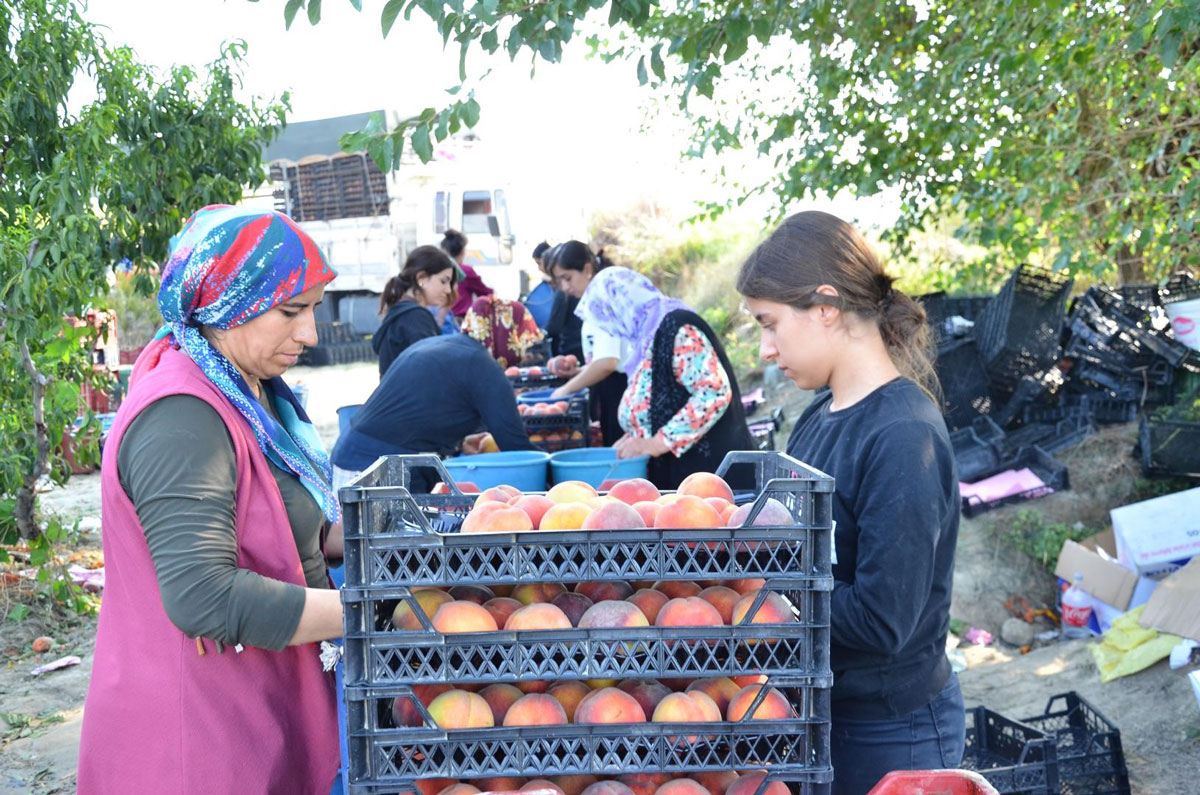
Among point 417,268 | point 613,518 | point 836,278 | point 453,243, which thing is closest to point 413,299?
point 417,268

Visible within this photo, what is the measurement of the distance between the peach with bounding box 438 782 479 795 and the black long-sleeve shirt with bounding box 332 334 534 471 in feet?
9.57

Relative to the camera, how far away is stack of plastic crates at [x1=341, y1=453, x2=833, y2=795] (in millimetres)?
1488

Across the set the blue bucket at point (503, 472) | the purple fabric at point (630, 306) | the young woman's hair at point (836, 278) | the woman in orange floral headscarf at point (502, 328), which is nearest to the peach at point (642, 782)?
the young woman's hair at point (836, 278)

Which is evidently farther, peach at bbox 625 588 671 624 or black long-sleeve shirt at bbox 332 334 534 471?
black long-sleeve shirt at bbox 332 334 534 471

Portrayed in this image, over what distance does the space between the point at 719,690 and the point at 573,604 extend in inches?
10.5

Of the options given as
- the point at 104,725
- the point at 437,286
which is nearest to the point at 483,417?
the point at 437,286

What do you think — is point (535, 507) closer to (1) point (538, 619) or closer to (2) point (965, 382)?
(1) point (538, 619)

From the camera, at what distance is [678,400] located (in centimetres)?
425

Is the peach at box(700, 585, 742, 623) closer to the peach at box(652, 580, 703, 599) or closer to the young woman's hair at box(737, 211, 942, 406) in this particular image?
the peach at box(652, 580, 703, 599)

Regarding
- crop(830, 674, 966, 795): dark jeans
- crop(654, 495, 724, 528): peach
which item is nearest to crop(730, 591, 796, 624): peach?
crop(654, 495, 724, 528): peach

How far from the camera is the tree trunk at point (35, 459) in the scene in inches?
195

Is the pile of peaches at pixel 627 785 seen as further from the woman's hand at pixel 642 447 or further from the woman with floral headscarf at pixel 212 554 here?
the woman's hand at pixel 642 447

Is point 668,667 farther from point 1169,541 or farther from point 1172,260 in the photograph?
point 1172,260

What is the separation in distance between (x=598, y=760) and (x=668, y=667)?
174mm
